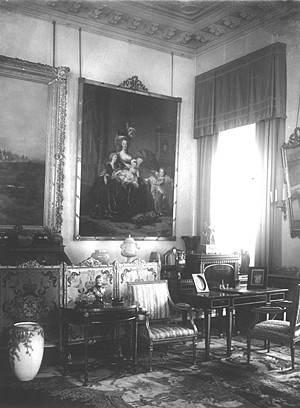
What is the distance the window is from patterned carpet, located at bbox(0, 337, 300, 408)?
9.34 ft

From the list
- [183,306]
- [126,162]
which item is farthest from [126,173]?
[183,306]

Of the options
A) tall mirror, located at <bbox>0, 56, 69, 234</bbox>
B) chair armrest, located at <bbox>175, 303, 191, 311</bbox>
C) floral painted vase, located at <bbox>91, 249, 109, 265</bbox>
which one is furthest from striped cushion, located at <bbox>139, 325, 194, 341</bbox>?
tall mirror, located at <bbox>0, 56, 69, 234</bbox>

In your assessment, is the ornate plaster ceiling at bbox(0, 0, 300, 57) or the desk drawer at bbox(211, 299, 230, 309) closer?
the desk drawer at bbox(211, 299, 230, 309)

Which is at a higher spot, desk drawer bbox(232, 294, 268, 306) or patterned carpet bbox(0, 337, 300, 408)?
desk drawer bbox(232, 294, 268, 306)

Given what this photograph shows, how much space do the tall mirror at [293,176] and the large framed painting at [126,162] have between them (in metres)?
2.50

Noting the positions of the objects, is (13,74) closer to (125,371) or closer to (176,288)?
(176,288)

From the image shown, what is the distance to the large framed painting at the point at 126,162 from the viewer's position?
8.24 m

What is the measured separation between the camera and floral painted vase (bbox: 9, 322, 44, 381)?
199 inches

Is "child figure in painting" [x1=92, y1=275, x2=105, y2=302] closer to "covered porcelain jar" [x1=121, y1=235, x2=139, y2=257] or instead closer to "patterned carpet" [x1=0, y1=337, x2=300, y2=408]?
"patterned carpet" [x1=0, y1=337, x2=300, y2=408]

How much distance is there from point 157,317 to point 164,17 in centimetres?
514

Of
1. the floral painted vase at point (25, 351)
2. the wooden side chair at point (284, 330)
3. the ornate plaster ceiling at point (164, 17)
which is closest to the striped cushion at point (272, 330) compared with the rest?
the wooden side chair at point (284, 330)

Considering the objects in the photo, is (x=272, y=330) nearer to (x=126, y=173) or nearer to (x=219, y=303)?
(x=219, y=303)

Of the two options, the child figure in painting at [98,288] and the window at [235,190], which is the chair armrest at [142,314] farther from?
the window at [235,190]

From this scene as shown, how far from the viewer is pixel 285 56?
25.1 ft
